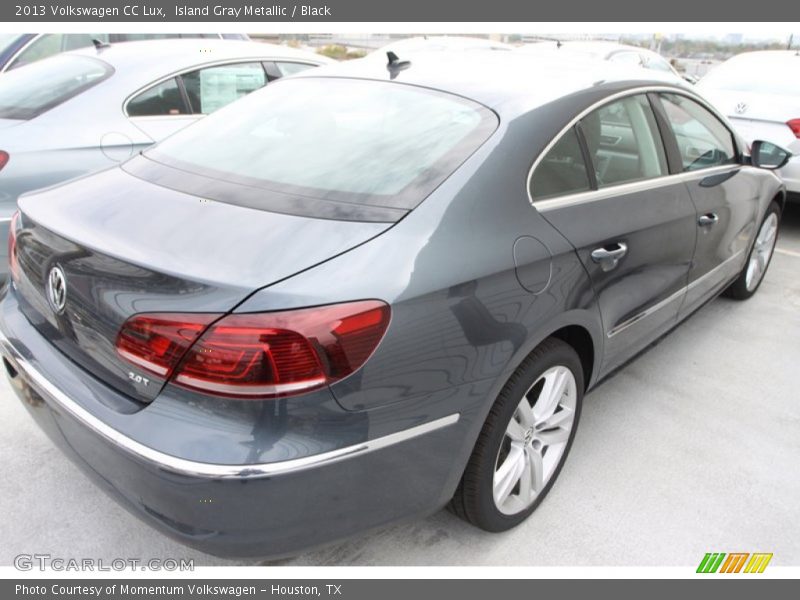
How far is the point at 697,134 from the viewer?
3.38 meters

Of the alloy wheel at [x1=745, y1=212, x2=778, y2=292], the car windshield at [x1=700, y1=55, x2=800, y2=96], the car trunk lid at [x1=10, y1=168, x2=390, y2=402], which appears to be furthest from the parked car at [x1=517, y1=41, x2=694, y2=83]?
the car trunk lid at [x1=10, y1=168, x2=390, y2=402]

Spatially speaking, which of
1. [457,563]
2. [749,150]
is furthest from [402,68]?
[749,150]

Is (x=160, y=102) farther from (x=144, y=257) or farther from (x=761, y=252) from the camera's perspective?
(x=761, y=252)

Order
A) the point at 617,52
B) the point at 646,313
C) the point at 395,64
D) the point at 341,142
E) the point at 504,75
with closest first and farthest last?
the point at 341,142 < the point at 504,75 < the point at 395,64 < the point at 646,313 < the point at 617,52

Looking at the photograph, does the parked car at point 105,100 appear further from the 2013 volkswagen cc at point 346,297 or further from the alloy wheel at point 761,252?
the alloy wheel at point 761,252

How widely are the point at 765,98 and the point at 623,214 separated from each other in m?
4.37

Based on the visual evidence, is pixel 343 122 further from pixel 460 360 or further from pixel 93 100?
pixel 93 100

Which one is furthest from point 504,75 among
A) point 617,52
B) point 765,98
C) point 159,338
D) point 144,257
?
point 617,52

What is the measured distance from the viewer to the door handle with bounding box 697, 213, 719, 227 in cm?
314

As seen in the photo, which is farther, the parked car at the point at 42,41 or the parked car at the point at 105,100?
the parked car at the point at 42,41

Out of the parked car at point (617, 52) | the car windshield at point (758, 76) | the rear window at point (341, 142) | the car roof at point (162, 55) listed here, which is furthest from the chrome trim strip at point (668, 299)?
the parked car at point (617, 52)

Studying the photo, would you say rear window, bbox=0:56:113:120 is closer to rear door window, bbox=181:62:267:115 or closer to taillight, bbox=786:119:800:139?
rear door window, bbox=181:62:267:115

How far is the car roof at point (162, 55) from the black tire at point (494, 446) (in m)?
3.11

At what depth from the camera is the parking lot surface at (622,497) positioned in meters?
2.28
